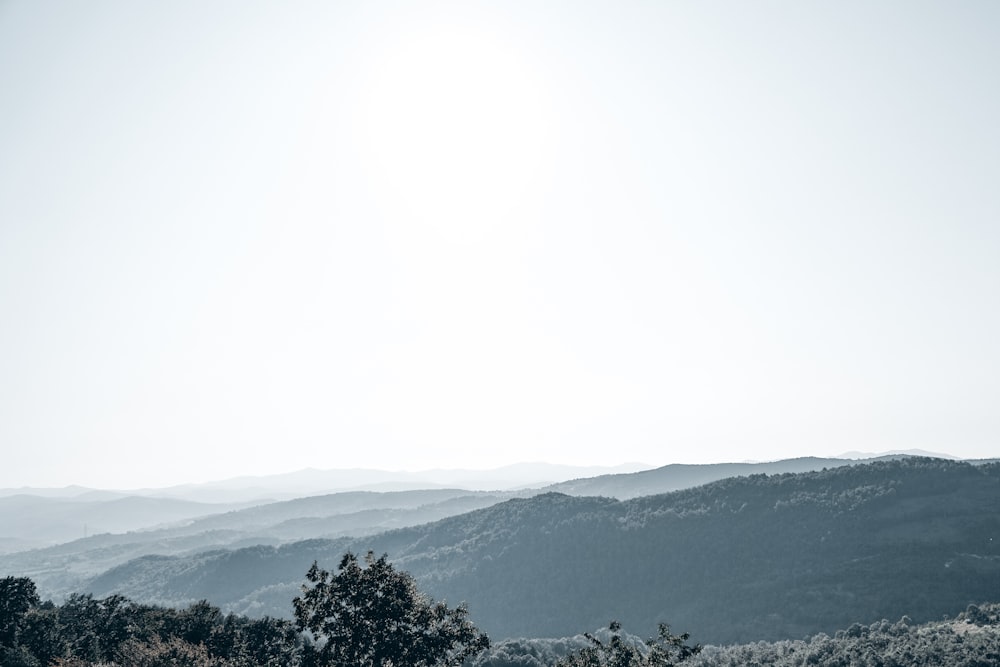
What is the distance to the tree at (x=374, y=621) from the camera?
3425 centimetres

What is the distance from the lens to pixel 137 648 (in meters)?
44.6

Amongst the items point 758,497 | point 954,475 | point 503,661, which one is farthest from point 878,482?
point 503,661

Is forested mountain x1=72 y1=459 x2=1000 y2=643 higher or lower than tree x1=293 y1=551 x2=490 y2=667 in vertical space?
lower

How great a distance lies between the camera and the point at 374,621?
3459 cm

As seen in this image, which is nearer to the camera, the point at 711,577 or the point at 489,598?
the point at 711,577

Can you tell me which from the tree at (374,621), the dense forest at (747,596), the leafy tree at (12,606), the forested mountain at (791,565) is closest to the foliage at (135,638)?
the leafy tree at (12,606)

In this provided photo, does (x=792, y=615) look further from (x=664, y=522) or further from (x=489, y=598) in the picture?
(x=489, y=598)

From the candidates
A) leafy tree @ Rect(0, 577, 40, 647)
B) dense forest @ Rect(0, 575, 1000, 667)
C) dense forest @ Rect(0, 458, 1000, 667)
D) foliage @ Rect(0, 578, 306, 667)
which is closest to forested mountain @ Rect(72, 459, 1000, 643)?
dense forest @ Rect(0, 458, 1000, 667)

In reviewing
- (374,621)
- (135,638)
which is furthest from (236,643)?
(374,621)

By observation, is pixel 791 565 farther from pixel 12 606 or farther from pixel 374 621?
pixel 12 606

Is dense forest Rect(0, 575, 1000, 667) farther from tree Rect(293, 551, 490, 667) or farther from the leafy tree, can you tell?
tree Rect(293, 551, 490, 667)

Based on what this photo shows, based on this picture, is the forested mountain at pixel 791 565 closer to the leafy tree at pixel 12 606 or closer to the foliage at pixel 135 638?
the foliage at pixel 135 638

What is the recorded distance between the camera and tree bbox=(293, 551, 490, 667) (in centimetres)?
3425

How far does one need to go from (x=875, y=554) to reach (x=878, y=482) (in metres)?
37.5
